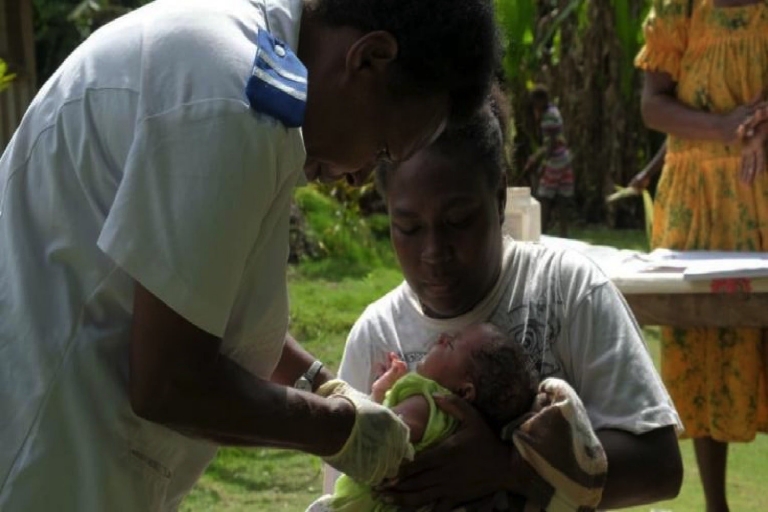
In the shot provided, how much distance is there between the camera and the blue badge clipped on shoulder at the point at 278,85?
2.08 m

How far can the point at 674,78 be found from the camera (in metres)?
5.48

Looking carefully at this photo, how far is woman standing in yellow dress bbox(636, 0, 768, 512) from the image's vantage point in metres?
5.33

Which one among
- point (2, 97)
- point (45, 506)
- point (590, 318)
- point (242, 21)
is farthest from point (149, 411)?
point (2, 97)

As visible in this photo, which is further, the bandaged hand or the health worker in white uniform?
the bandaged hand

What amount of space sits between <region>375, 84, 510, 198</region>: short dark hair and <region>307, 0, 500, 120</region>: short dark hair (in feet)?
2.22

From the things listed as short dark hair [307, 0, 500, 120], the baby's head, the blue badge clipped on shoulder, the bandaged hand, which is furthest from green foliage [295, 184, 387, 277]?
the blue badge clipped on shoulder

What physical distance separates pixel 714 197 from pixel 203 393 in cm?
365

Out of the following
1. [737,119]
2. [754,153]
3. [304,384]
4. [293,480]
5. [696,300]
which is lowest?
[293,480]

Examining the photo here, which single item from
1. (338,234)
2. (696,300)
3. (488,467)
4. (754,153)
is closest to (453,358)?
(488,467)

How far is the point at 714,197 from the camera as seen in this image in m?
5.42

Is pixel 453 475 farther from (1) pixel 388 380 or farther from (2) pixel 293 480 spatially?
(2) pixel 293 480

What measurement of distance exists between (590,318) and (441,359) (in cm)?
31

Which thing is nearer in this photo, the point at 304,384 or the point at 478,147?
the point at 304,384

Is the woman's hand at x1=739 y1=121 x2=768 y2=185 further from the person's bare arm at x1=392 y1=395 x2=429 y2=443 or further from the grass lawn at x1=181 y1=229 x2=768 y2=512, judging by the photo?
the person's bare arm at x1=392 y1=395 x2=429 y2=443
